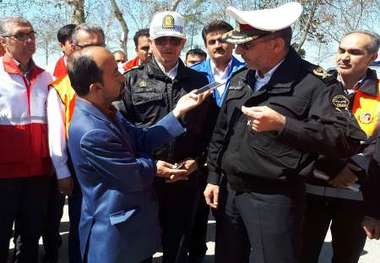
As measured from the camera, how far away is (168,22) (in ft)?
9.70

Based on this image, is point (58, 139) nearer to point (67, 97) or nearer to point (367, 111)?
point (67, 97)

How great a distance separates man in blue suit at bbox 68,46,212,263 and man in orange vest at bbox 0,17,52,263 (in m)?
0.94

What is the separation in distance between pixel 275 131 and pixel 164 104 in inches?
39.7

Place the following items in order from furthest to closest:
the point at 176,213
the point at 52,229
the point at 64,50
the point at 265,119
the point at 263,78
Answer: the point at 64,50 → the point at 52,229 → the point at 176,213 → the point at 263,78 → the point at 265,119

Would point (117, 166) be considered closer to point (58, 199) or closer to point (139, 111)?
point (139, 111)

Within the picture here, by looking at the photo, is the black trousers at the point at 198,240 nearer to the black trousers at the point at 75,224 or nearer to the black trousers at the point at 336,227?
the black trousers at the point at 336,227

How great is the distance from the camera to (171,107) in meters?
2.96

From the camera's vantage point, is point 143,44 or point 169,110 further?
point 143,44

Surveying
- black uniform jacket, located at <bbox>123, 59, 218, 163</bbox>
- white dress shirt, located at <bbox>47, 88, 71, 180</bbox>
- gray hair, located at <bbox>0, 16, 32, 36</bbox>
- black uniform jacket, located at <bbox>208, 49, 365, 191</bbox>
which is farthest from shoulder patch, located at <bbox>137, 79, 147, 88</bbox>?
gray hair, located at <bbox>0, 16, 32, 36</bbox>

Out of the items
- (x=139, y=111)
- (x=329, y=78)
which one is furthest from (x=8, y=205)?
(x=329, y=78)

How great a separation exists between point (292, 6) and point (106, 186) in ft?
4.48

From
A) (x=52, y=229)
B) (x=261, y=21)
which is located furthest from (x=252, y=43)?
(x=52, y=229)

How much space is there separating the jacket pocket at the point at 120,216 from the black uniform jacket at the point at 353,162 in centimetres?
98

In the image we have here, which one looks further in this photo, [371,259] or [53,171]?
[371,259]
